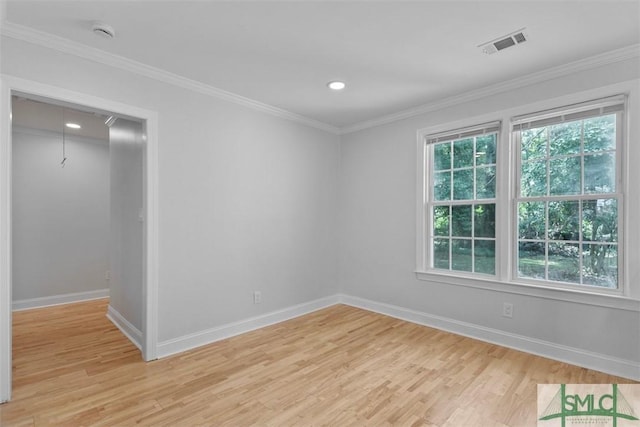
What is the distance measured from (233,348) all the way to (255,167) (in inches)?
77.2

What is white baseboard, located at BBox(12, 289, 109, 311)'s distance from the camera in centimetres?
441

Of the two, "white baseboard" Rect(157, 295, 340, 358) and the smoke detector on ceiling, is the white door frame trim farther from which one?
the smoke detector on ceiling

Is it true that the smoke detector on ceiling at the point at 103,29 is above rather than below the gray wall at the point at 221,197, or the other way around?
above

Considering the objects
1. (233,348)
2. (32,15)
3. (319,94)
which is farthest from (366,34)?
(233,348)

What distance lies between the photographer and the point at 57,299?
4691 mm

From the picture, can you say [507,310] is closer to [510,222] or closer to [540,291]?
[540,291]

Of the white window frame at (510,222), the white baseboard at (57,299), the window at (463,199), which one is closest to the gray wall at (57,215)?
the white baseboard at (57,299)

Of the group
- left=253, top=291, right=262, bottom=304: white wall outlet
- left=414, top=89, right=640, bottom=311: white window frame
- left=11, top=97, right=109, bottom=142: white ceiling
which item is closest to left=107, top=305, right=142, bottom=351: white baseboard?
left=253, top=291, right=262, bottom=304: white wall outlet

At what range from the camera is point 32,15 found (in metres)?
2.08

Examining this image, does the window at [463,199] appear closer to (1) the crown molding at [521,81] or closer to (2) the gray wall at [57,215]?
(1) the crown molding at [521,81]

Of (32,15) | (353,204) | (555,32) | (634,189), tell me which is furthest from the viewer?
(353,204)

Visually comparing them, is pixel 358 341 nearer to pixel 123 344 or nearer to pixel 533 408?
pixel 533 408
